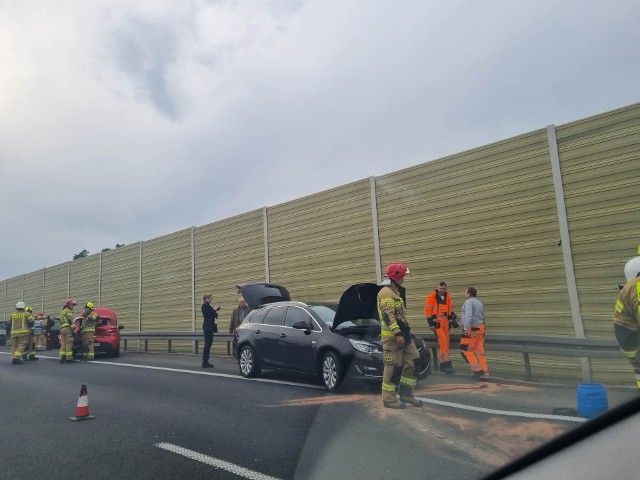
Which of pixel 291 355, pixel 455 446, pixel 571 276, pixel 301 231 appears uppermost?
pixel 301 231

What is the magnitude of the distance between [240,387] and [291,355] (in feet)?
3.55

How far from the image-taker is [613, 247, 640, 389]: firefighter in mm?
4719

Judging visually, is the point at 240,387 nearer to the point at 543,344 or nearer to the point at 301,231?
the point at 543,344

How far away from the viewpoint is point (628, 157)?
31.9 feet

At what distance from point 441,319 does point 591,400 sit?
6.19m

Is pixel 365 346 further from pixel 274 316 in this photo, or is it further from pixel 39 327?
pixel 39 327

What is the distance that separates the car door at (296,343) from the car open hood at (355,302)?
628 mm

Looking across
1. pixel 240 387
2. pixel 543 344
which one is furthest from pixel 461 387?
pixel 240 387

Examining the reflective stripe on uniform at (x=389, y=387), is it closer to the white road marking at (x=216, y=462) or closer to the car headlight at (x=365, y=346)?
the car headlight at (x=365, y=346)

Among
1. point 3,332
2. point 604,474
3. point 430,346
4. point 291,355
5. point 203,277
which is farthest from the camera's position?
point 3,332

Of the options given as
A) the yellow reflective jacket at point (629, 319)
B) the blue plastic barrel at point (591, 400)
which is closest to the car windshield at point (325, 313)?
the blue plastic barrel at point (591, 400)

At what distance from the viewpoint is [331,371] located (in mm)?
9031

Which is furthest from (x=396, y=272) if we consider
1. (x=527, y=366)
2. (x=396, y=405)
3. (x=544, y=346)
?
(x=527, y=366)

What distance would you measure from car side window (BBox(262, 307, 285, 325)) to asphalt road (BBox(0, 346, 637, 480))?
1205mm
